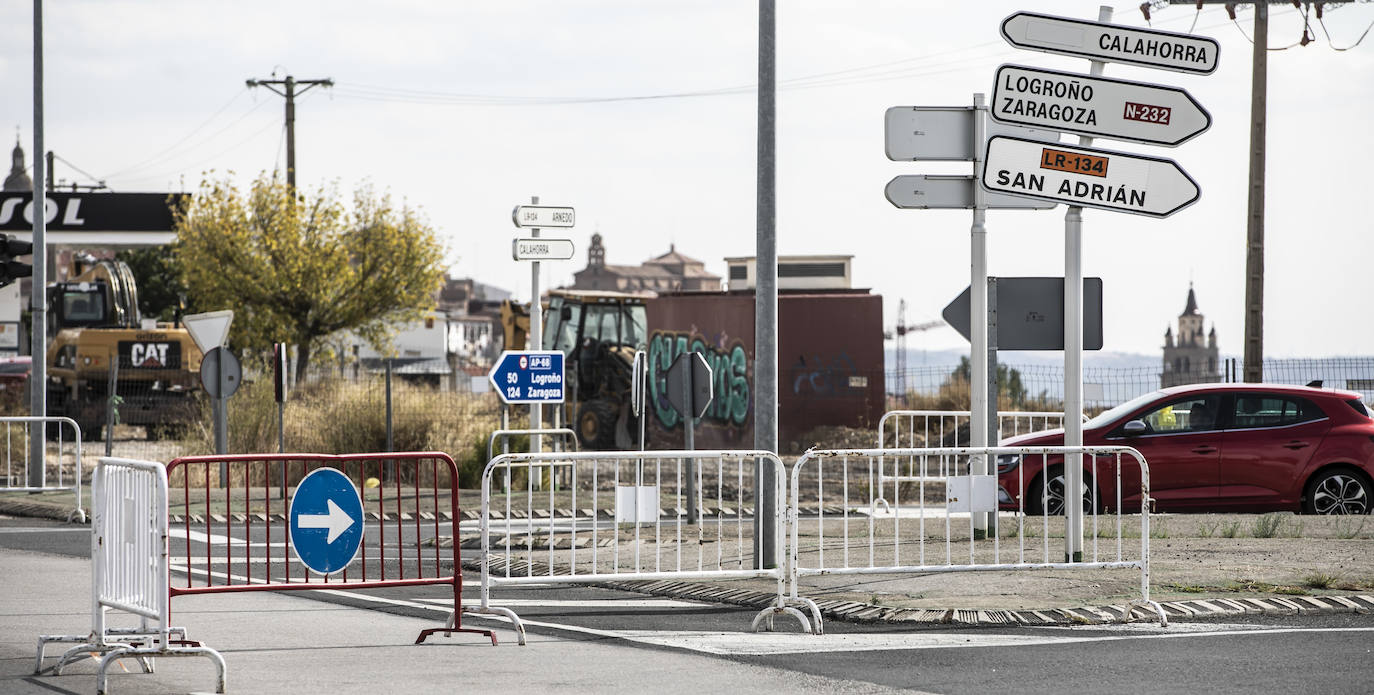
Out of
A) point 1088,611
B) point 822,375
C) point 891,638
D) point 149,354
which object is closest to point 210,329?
point 891,638

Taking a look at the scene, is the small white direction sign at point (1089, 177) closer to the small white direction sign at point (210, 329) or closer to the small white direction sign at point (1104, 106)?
the small white direction sign at point (1104, 106)

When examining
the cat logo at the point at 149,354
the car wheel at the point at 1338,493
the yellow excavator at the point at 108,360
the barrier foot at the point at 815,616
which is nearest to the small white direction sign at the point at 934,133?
the barrier foot at the point at 815,616

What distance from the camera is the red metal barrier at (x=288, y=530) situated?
8664 millimetres

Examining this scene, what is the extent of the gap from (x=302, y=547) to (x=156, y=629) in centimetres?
111

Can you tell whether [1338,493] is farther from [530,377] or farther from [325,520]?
[325,520]

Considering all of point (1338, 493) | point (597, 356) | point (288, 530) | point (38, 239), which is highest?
point (38, 239)

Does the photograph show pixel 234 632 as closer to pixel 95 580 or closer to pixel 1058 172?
pixel 95 580

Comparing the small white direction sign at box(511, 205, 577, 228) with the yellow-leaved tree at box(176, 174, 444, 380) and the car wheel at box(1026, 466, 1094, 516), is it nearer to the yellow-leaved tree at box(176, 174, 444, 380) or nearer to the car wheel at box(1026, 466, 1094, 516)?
the car wheel at box(1026, 466, 1094, 516)

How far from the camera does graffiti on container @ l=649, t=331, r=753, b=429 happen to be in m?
32.1

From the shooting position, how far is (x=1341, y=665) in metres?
7.78

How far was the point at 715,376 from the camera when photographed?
3225 centimetres

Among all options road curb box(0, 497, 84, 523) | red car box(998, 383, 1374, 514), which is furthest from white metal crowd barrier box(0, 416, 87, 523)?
red car box(998, 383, 1374, 514)

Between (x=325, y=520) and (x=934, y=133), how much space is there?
6.22 m

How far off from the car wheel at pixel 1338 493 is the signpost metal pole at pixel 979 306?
4511 mm
